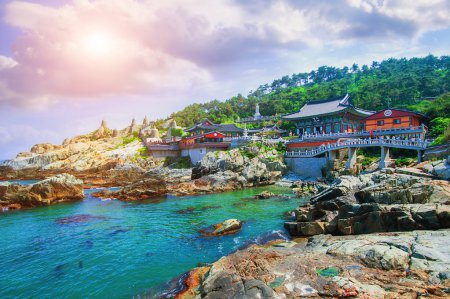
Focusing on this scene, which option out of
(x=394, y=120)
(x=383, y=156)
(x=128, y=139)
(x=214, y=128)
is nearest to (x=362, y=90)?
(x=394, y=120)

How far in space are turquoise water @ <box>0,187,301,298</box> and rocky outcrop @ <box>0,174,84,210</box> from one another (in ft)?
8.98

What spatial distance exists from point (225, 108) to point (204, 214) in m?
80.9

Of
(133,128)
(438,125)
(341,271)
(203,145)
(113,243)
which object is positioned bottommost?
(113,243)

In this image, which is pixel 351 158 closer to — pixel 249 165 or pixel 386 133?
pixel 386 133

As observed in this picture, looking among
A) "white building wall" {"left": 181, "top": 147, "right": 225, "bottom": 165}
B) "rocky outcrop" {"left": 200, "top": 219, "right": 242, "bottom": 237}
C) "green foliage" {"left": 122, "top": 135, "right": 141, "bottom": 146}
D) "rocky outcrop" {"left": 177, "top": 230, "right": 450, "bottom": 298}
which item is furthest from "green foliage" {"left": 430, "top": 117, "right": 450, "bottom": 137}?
"green foliage" {"left": 122, "top": 135, "right": 141, "bottom": 146}

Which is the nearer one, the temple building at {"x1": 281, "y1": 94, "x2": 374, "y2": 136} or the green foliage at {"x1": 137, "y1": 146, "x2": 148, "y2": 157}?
the temple building at {"x1": 281, "y1": 94, "x2": 374, "y2": 136}

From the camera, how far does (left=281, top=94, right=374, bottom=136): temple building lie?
5128 centimetres

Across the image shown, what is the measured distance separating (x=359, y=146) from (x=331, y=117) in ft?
48.5

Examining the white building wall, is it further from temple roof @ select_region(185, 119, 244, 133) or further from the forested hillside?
the forested hillside

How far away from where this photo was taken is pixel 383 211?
15992 millimetres

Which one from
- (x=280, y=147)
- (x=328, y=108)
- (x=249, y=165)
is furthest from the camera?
(x=328, y=108)

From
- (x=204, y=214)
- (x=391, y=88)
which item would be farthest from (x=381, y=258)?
(x=391, y=88)

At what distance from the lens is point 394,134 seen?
44062 millimetres

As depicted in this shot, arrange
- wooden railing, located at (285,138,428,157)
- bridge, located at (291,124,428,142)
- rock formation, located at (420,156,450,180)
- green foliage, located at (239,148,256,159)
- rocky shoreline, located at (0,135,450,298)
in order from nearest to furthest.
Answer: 1. rocky shoreline, located at (0,135,450,298)
2. rock formation, located at (420,156,450,180)
3. wooden railing, located at (285,138,428,157)
4. bridge, located at (291,124,428,142)
5. green foliage, located at (239,148,256,159)
